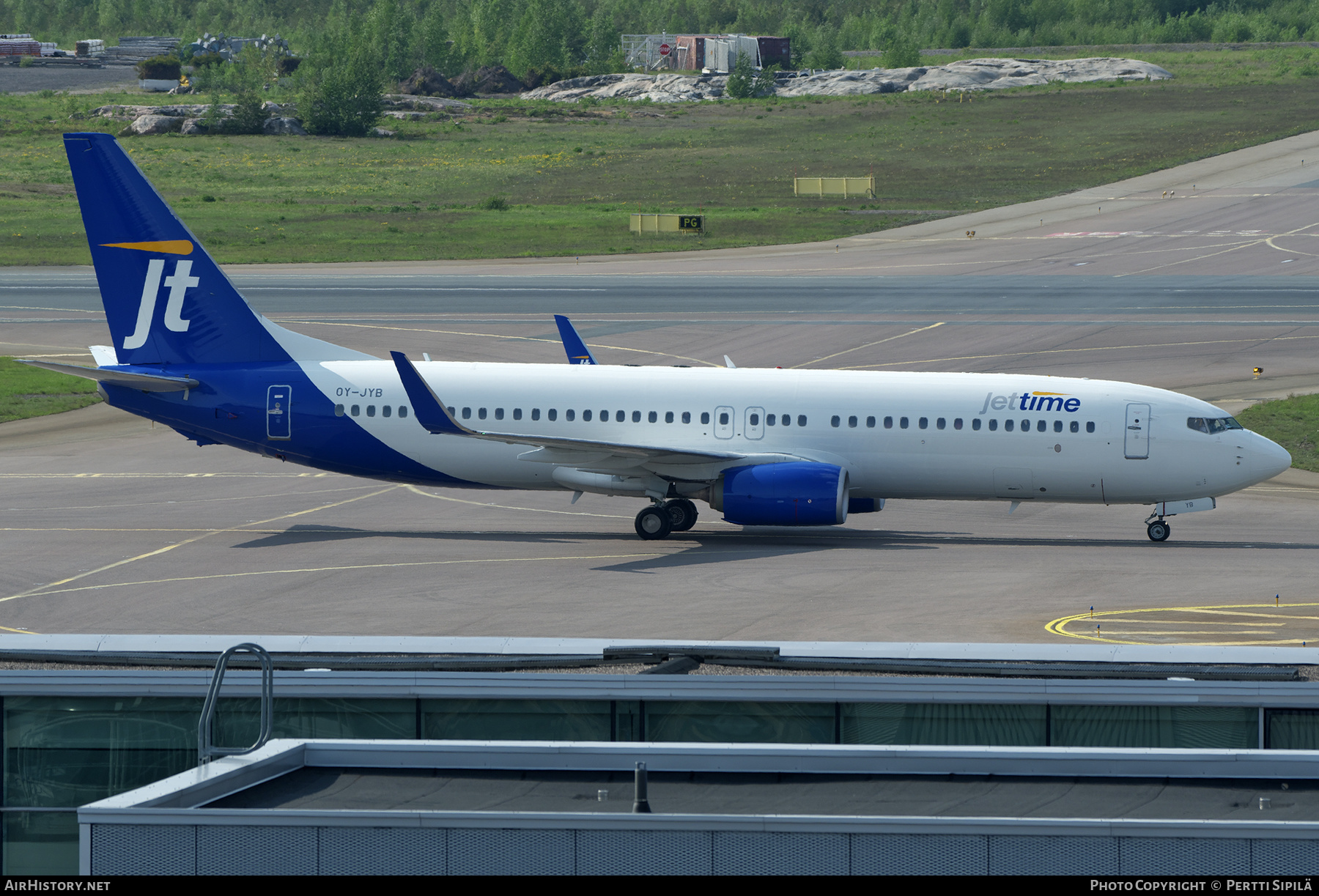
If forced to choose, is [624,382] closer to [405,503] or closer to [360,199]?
[405,503]

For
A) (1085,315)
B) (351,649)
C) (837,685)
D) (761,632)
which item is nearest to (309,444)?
(761,632)

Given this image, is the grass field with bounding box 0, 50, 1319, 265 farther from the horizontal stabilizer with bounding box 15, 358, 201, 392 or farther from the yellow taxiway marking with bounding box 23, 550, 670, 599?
the yellow taxiway marking with bounding box 23, 550, 670, 599

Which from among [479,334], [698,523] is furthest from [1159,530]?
[479,334]

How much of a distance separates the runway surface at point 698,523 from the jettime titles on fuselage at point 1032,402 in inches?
148

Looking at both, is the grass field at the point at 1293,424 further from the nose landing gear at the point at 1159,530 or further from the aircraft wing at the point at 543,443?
the aircraft wing at the point at 543,443

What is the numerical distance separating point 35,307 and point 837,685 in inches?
3057

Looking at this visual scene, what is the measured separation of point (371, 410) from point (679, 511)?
30.0ft

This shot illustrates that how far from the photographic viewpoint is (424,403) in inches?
1505

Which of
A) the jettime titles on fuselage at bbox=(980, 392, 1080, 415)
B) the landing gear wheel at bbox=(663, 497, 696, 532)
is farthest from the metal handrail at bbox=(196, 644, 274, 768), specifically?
the jettime titles on fuselage at bbox=(980, 392, 1080, 415)

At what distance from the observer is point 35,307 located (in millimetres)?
83688

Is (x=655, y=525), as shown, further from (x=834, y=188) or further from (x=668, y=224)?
(x=834, y=188)

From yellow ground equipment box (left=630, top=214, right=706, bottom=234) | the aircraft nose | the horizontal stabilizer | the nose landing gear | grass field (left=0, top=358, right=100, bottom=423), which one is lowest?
the nose landing gear

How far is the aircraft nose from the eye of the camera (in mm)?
40344

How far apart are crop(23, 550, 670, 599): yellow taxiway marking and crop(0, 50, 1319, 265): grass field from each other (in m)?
67.1
